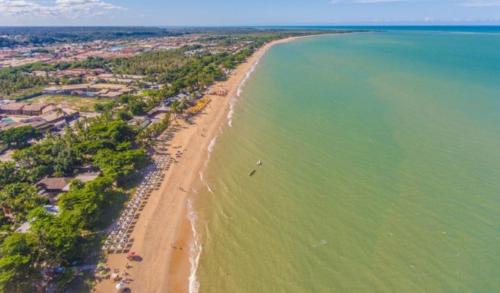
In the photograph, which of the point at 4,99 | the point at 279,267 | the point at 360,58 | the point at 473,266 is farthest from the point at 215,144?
the point at 360,58

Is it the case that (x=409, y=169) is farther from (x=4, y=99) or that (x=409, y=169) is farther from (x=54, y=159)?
(x=4, y=99)

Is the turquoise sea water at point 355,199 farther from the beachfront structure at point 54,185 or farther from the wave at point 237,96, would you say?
the beachfront structure at point 54,185

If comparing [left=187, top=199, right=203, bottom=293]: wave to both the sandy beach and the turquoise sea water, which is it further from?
the turquoise sea water

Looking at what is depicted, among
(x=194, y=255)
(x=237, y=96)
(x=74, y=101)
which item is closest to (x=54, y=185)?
(x=194, y=255)

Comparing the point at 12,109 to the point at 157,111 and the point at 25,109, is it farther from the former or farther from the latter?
the point at 157,111

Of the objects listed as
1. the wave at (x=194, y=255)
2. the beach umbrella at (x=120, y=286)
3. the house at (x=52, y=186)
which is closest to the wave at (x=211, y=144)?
the wave at (x=194, y=255)

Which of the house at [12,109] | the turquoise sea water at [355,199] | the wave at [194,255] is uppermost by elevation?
the house at [12,109]
